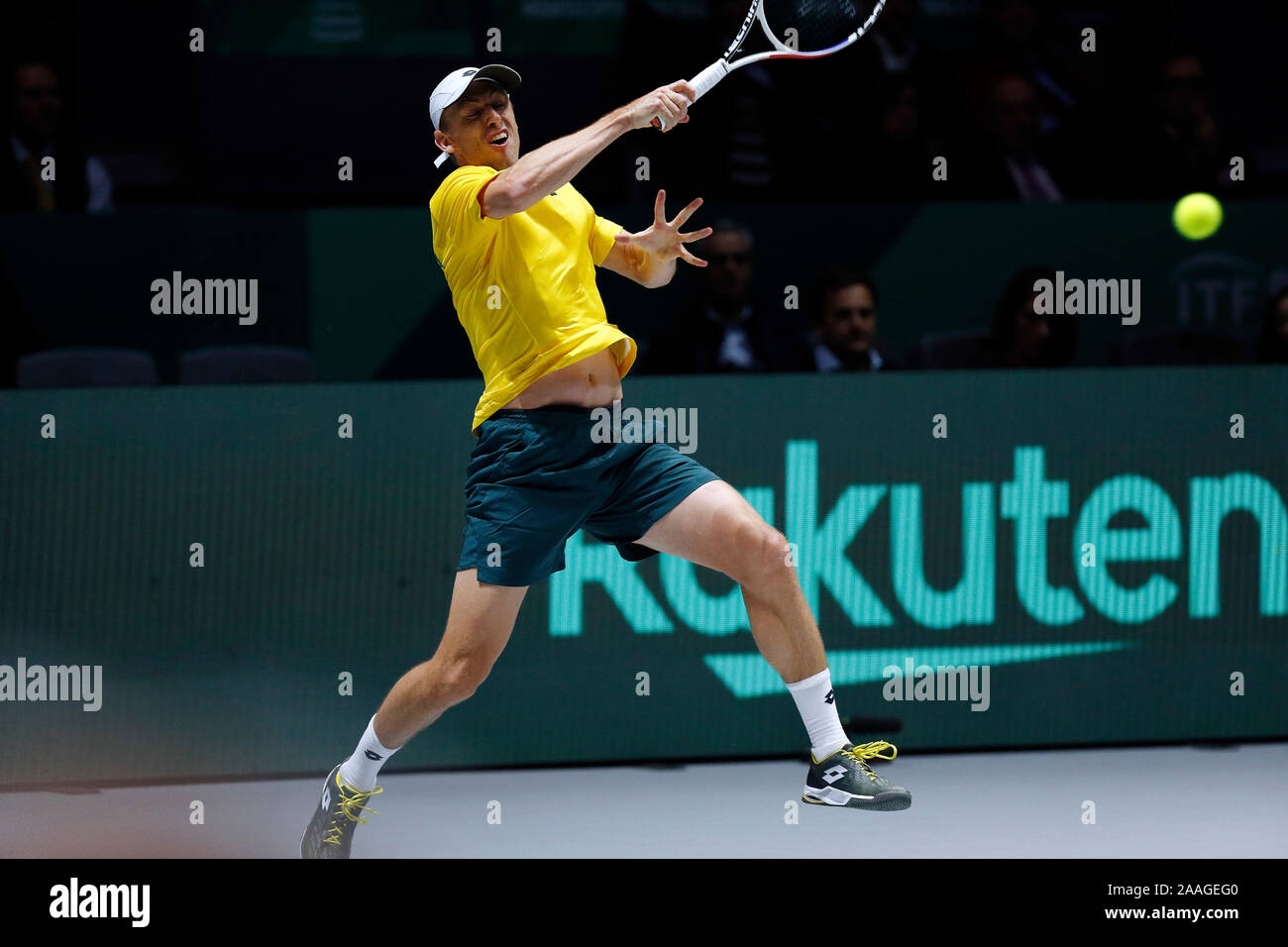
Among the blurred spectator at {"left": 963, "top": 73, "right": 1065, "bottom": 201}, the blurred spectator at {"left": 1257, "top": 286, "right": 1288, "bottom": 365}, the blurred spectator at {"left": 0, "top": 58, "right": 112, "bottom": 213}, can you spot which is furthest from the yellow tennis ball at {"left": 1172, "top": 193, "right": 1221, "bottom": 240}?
the blurred spectator at {"left": 0, "top": 58, "right": 112, "bottom": 213}

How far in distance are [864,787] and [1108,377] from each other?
2412 mm

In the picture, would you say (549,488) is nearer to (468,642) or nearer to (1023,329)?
(468,642)

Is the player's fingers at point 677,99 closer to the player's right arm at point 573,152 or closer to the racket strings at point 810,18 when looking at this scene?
the player's right arm at point 573,152

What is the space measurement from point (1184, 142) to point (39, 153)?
4774mm

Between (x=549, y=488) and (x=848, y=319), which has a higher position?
(x=848, y=319)

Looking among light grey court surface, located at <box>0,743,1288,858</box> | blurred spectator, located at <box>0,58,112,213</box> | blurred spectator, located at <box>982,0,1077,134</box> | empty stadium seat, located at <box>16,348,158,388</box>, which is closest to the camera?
light grey court surface, located at <box>0,743,1288,858</box>

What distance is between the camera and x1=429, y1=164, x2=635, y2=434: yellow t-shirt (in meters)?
4.10

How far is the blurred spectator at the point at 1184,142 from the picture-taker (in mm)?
7582

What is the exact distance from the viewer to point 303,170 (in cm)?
773

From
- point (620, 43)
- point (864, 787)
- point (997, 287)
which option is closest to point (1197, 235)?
point (997, 287)

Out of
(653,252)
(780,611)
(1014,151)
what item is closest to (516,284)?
(653,252)

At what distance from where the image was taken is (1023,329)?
6312 mm

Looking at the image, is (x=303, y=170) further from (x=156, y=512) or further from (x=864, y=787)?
(x=864, y=787)

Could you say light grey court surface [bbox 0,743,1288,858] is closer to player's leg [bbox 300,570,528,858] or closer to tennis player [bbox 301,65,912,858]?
player's leg [bbox 300,570,528,858]
